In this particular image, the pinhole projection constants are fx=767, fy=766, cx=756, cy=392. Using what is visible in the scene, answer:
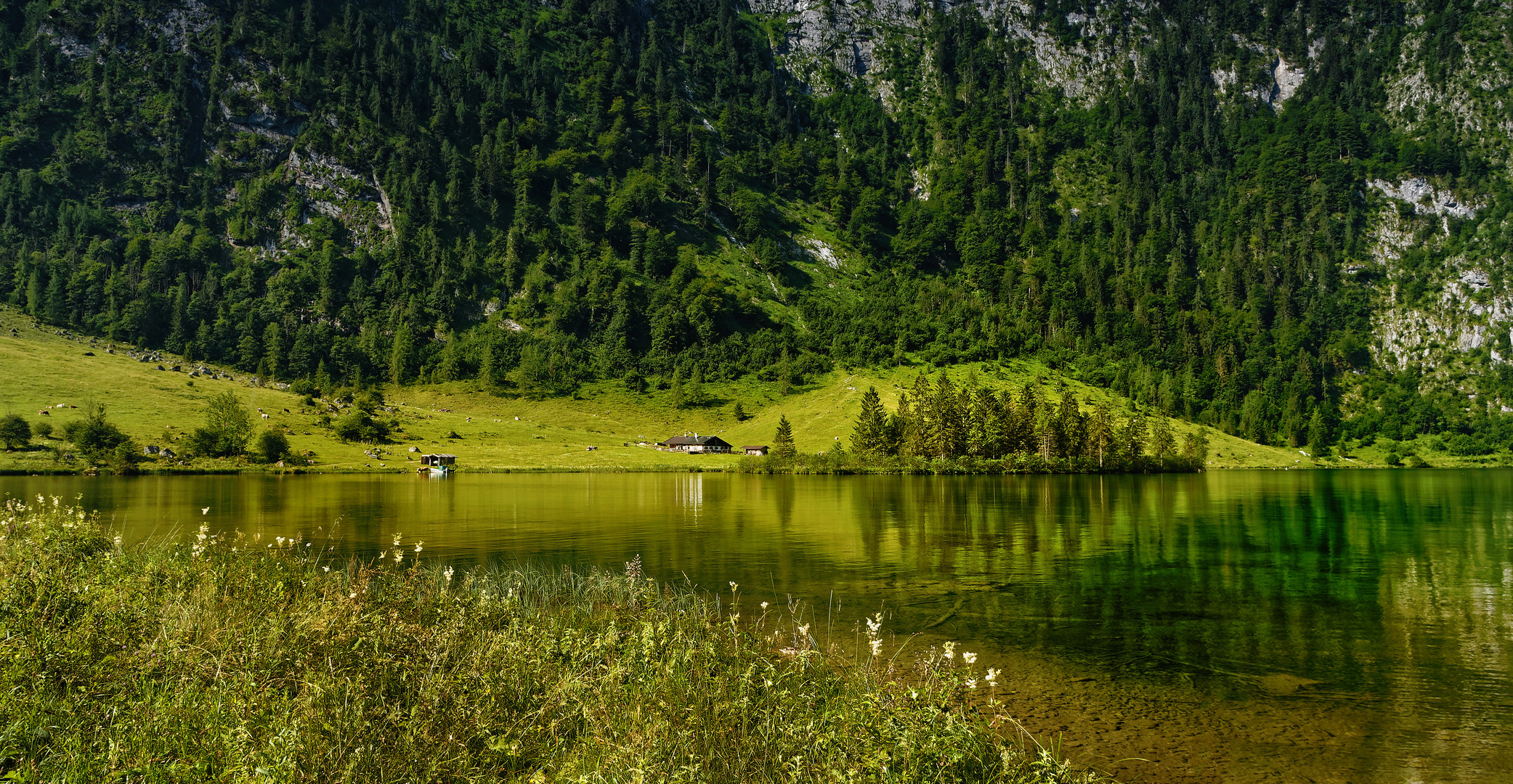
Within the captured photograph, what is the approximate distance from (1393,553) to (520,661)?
143ft

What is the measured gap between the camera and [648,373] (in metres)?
197

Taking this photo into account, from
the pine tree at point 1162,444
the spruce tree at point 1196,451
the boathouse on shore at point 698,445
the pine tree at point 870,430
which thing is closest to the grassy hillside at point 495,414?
the boathouse on shore at point 698,445

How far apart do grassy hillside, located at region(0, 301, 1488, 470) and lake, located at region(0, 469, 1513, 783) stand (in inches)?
1732

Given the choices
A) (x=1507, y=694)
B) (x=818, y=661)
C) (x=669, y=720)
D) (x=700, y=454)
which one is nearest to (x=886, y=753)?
(x=669, y=720)

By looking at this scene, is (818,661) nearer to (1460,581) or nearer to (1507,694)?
(1507,694)

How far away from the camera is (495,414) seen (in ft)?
535

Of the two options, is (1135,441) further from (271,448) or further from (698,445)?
(271,448)

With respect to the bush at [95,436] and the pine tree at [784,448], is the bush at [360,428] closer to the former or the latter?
the bush at [95,436]

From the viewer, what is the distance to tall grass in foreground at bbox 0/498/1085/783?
22.9 feet

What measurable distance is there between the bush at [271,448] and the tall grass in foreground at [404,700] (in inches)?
4139

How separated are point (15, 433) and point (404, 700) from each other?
120 m

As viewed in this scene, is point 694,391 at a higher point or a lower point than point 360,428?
higher

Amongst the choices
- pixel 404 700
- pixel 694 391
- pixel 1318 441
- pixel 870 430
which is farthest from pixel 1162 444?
pixel 404 700

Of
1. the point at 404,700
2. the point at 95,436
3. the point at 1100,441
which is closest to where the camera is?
the point at 404,700
